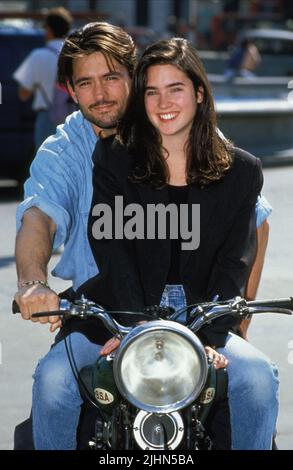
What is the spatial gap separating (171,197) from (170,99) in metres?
0.31

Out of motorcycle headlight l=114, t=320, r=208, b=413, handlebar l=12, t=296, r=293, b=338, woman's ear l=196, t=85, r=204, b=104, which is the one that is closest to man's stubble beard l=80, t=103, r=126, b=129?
woman's ear l=196, t=85, r=204, b=104

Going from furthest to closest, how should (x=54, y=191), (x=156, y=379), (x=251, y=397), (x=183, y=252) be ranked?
(x=54, y=191), (x=183, y=252), (x=251, y=397), (x=156, y=379)

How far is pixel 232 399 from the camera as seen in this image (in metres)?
3.83

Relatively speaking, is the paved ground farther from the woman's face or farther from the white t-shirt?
the woman's face

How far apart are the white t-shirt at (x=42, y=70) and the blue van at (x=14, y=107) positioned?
59.6 inches

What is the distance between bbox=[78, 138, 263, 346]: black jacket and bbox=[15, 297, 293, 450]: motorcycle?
0.68 feet

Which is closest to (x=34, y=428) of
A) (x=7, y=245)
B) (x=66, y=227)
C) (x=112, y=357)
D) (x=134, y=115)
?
(x=112, y=357)

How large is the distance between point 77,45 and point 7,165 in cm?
972

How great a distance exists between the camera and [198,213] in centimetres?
411

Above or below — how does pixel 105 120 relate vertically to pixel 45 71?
above

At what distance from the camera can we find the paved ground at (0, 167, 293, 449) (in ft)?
20.2

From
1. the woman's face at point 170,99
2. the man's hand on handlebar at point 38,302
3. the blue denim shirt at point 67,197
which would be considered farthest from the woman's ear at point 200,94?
the man's hand on handlebar at point 38,302

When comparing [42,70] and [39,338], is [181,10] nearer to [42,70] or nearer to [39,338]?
[42,70]

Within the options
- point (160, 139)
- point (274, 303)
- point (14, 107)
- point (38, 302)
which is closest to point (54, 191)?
point (160, 139)
